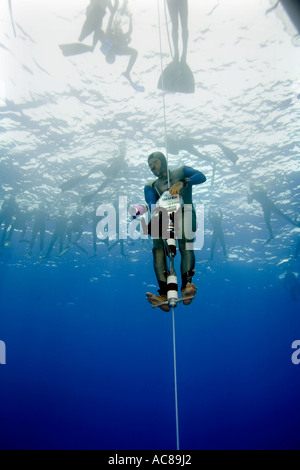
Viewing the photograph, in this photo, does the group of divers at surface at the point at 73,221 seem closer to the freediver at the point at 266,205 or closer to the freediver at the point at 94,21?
the freediver at the point at 266,205

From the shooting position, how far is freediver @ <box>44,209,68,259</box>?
1604 cm

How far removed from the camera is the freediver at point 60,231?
1604 centimetres

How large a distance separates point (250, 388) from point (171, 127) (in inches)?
2338

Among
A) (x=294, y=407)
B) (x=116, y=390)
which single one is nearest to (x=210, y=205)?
(x=116, y=390)

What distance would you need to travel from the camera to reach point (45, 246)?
19.2 meters

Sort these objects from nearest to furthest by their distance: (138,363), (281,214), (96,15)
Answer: (96,15)
(281,214)
(138,363)

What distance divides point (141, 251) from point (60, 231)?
6.12 metres

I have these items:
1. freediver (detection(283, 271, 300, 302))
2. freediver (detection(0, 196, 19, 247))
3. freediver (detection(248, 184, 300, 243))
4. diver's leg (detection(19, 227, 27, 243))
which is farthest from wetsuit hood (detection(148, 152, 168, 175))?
freediver (detection(283, 271, 300, 302))

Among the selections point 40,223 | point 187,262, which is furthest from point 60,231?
point 187,262

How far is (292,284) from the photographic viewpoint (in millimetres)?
22734

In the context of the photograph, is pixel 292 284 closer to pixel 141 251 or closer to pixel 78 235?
pixel 141 251

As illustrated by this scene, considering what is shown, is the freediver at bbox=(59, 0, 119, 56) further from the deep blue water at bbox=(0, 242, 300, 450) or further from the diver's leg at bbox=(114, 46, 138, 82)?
the deep blue water at bbox=(0, 242, 300, 450)

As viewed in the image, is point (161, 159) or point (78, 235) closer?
point (161, 159)

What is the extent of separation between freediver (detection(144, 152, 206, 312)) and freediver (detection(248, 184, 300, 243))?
10.2 m
